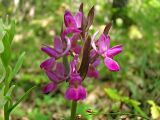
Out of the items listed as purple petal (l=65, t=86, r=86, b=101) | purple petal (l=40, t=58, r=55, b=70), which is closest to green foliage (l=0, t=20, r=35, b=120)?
purple petal (l=40, t=58, r=55, b=70)

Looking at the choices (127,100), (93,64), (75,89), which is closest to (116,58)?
(127,100)

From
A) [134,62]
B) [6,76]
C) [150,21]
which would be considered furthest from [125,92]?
[6,76]

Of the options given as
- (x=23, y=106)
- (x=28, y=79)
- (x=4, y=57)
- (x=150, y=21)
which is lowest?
(x=23, y=106)

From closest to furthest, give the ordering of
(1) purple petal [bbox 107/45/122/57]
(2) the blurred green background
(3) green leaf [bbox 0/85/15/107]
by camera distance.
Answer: (1) purple petal [bbox 107/45/122/57]
(3) green leaf [bbox 0/85/15/107]
(2) the blurred green background

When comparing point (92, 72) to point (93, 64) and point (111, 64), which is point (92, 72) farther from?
point (111, 64)

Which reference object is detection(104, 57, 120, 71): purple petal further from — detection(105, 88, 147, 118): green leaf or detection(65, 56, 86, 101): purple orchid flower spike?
detection(105, 88, 147, 118): green leaf

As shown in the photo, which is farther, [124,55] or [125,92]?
[124,55]

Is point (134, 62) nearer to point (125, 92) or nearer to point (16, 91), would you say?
point (125, 92)

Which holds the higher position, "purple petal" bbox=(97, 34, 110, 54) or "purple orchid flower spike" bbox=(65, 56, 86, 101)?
"purple petal" bbox=(97, 34, 110, 54)
